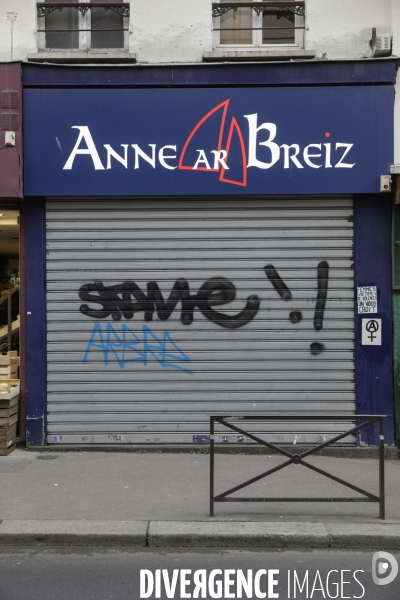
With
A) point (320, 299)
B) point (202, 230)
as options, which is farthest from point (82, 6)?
point (320, 299)

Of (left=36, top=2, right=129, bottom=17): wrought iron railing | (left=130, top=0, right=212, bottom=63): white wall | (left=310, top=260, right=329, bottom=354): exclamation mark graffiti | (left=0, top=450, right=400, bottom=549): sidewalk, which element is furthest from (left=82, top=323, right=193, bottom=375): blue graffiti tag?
(left=36, top=2, right=129, bottom=17): wrought iron railing

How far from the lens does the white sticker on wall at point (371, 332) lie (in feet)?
30.1

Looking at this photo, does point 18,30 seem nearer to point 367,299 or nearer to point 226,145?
point 226,145

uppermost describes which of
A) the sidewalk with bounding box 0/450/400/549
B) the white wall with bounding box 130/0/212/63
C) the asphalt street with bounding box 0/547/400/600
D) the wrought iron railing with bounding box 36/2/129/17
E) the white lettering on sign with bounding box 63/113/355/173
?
the wrought iron railing with bounding box 36/2/129/17

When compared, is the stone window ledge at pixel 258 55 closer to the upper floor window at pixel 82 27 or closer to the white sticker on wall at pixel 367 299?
the upper floor window at pixel 82 27

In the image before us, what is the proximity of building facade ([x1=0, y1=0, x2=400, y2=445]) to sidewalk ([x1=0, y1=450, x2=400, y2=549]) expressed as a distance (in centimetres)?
70

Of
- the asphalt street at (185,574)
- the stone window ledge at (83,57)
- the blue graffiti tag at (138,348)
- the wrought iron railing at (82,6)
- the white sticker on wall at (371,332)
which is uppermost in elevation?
the wrought iron railing at (82,6)

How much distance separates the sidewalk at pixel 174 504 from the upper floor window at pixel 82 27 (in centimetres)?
558

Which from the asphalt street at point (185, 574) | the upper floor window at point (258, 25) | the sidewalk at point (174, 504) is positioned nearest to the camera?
the asphalt street at point (185, 574)

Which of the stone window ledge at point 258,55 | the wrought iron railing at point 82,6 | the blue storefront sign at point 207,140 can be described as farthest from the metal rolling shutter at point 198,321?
the wrought iron railing at point 82,6

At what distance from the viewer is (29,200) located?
9.23 meters

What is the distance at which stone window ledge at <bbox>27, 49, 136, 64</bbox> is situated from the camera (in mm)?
9219

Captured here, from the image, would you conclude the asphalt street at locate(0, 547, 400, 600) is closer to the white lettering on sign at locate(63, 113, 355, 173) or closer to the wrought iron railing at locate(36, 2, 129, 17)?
the white lettering on sign at locate(63, 113, 355, 173)

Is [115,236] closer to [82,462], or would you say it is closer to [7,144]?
[7,144]
